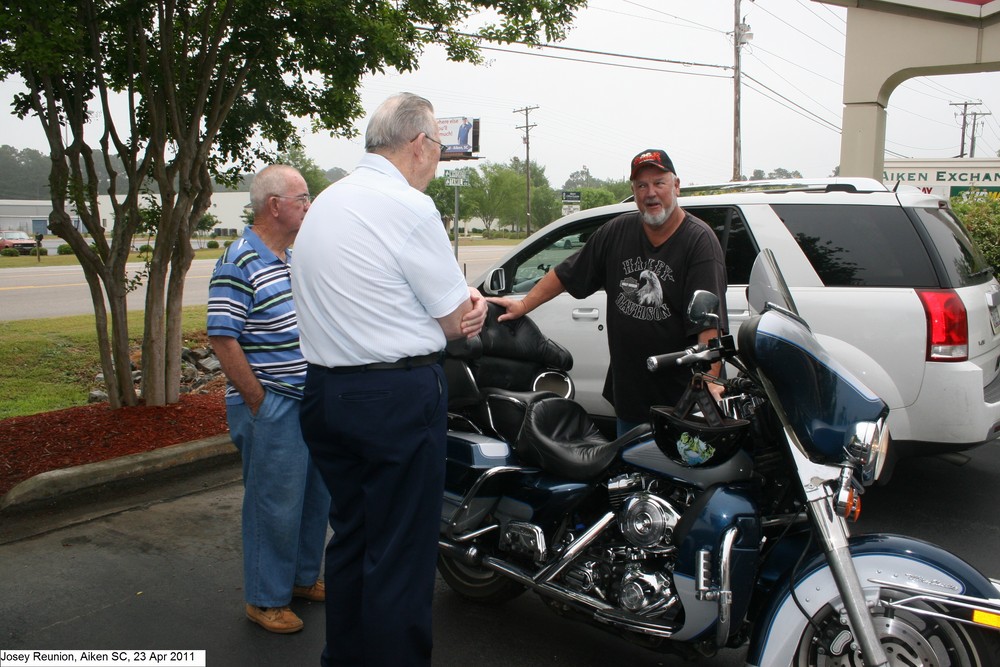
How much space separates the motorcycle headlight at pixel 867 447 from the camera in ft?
7.63

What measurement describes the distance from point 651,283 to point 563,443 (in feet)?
2.96

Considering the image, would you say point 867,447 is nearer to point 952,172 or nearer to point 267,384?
point 267,384

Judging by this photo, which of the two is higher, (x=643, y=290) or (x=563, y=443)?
(x=643, y=290)

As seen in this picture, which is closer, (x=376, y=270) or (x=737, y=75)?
(x=376, y=270)

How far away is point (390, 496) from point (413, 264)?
731 mm

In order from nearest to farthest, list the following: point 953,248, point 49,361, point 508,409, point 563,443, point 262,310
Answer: point 563,443
point 508,409
point 262,310
point 953,248
point 49,361

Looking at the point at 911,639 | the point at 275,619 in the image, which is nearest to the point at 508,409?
the point at 275,619

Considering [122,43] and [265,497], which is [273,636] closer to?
[265,497]

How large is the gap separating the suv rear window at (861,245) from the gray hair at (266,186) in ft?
10.0

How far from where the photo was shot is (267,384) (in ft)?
11.6

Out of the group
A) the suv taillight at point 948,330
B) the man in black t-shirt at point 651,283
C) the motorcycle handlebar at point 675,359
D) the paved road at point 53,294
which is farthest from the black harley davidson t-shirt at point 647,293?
the paved road at point 53,294

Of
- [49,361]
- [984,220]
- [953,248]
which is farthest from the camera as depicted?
A: [984,220]

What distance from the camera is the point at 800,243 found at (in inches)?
197

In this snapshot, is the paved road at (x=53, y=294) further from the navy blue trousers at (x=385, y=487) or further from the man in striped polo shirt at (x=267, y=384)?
the navy blue trousers at (x=385, y=487)
